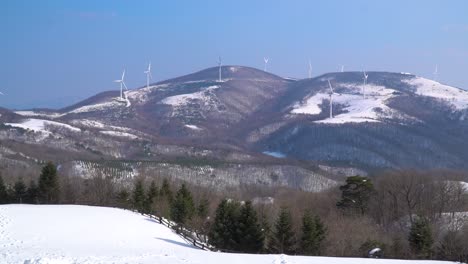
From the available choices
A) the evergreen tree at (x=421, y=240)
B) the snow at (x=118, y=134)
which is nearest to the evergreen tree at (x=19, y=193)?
the evergreen tree at (x=421, y=240)

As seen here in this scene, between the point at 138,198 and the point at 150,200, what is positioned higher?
the point at 138,198

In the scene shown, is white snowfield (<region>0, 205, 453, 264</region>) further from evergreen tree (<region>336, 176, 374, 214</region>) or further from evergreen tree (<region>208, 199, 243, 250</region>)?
evergreen tree (<region>336, 176, 374, 214</region>)

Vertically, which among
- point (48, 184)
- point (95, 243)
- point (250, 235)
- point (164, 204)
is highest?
point (48, 184)

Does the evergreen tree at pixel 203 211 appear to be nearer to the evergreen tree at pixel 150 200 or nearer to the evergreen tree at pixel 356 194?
the evergreen tree at pixel 150 200

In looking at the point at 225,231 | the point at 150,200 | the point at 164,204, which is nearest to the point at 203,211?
the point at 164,204

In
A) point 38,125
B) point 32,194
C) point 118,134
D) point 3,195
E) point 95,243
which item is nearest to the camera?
point 95,243

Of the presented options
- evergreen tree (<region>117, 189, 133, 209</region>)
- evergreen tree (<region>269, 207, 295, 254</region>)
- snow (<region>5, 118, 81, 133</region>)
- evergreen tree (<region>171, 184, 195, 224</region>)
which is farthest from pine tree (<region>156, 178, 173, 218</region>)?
snow (<region>5, 118, 81, 133</region>)

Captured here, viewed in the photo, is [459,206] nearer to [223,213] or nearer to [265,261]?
[223,213]

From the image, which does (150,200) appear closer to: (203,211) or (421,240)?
(203,211)
